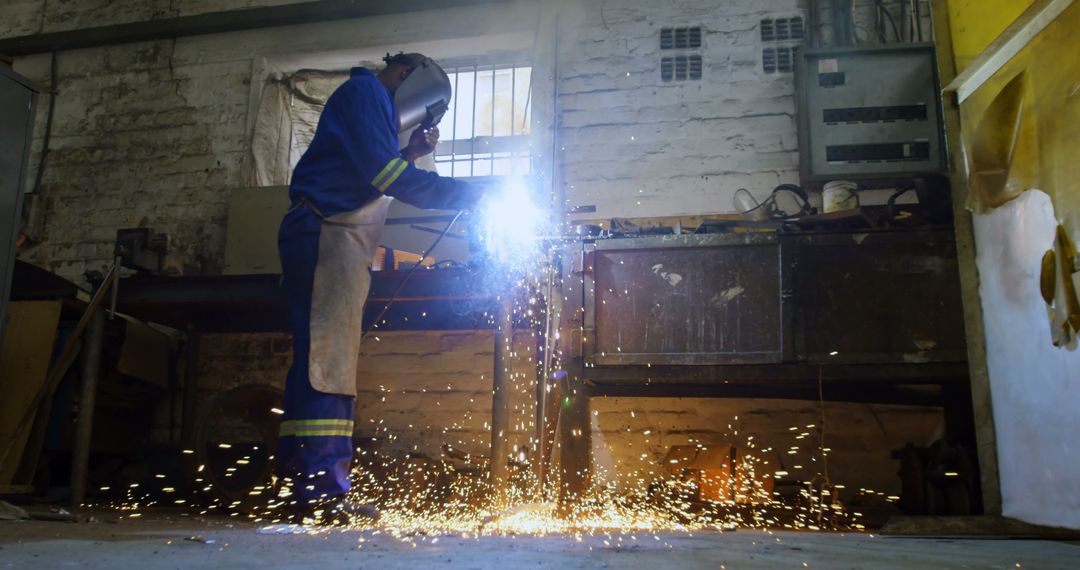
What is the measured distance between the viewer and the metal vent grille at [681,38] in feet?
16.9

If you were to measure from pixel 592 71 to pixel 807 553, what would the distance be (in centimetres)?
382

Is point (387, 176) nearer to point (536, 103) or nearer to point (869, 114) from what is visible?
point (536, 103)

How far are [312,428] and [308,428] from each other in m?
0.01

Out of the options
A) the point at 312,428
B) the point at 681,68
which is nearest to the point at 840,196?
the point at 681,68

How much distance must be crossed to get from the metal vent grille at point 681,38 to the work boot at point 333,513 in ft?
11.3

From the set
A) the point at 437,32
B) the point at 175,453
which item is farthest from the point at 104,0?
the point at 175,453

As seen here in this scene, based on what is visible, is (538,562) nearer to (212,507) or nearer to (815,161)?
(212,507)

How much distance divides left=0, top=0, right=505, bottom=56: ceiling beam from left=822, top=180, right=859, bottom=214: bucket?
8.03ft

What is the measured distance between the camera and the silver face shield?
3.71 meters

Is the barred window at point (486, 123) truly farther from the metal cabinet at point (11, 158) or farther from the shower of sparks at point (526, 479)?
the metal cabinet at point (11, 158)

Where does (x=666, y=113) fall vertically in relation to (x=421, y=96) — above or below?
above

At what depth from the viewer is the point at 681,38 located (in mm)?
5160

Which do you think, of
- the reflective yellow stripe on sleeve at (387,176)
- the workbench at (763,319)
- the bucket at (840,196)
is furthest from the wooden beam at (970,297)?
the reflective yellow stripe on sleeve at (387,176)

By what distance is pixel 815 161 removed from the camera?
468cm
